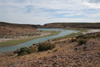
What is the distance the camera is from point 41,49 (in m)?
13.6

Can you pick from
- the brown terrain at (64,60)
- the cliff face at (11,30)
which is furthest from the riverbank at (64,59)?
the cliff face at (11,30)

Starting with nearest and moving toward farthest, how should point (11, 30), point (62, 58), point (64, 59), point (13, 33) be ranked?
point (64, 59) → point (62, 58) → point (13, 33) → point (11, 30)

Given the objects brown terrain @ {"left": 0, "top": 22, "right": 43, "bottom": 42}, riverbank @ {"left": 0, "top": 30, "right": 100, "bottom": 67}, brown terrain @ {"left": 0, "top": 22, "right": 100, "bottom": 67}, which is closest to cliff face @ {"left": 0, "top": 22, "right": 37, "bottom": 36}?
brown terrain @ {"left": 0, "top": 22, "right": 43, "bottom": 42}

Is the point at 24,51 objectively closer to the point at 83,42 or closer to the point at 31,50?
the point at 31,50


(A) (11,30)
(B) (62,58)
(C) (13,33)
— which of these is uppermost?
(A) (11,30)

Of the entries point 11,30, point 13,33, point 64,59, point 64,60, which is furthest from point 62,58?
point 11,30

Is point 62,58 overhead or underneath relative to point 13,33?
underneath

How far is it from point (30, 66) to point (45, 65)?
1.19m

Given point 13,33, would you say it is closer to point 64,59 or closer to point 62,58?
point 62,58

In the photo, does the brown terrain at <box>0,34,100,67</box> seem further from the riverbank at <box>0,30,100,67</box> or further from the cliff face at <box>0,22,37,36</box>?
the cliff face at <box>0,22,37,36</box>

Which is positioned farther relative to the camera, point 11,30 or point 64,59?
point 11,30

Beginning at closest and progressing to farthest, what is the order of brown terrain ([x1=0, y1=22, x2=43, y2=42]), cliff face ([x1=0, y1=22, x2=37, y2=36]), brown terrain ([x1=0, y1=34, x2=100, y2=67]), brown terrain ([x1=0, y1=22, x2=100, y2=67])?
brown terrain ([x1=0, y1=34, x2=100, y2=67]) → brown terrain ([x1=0, y1=22, x2=100, y2=67]) → brown terrain ([x1=0, y1=22, x2=43, y2=42]) → cliff face ([x1=0, y1=22, x2=37, y2=36])

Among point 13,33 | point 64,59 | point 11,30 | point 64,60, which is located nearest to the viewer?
point 64,60

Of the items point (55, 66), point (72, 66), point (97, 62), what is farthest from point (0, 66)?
point (97, 62)
